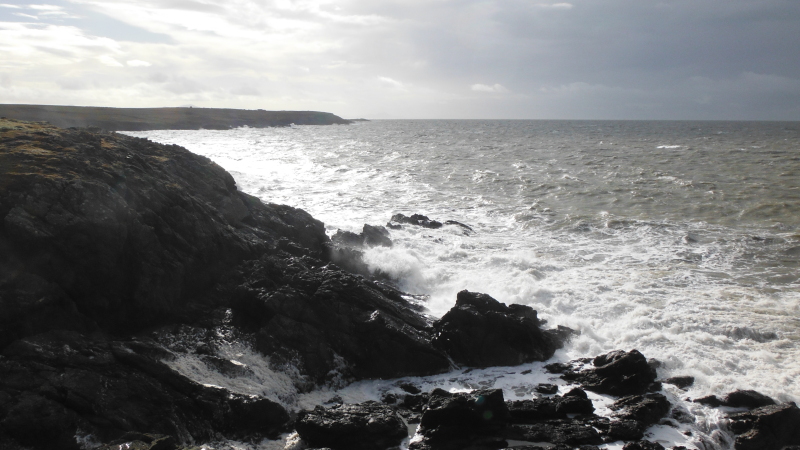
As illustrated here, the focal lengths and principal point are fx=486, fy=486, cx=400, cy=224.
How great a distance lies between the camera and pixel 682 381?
1121cm

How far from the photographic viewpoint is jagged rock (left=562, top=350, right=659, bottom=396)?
1091cm

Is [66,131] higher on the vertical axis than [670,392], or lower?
higher

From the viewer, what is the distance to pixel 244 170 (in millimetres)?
43844

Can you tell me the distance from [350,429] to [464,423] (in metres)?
2.21

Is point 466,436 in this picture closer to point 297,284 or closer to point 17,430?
Answer: point 297,284

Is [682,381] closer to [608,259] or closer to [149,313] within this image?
[608,259]

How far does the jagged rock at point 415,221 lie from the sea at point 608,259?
0.68 metres

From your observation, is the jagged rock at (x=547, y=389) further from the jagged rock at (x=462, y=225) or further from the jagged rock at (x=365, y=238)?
the jagged rock at (x=462, y=225)

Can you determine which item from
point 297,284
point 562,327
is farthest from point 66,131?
point 562,327

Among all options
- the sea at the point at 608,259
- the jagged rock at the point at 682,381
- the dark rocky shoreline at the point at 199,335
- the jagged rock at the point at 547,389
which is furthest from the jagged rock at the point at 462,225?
the jagged rock at the point at 682,381

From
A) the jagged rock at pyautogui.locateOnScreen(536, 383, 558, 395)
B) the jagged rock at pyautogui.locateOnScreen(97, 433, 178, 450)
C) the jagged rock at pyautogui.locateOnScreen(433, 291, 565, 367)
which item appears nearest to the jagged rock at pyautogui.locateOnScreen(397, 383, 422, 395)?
the jagged rock at pyautogui.locateOnScreen(433, 291, 565, 367)

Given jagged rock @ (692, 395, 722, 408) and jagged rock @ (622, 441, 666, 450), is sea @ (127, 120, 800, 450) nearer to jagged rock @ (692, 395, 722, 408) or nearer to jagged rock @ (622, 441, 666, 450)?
jagged rock @ (692, 395, 722, 408)

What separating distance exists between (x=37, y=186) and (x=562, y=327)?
A: 552 inches

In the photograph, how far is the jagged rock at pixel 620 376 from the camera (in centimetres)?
1091
